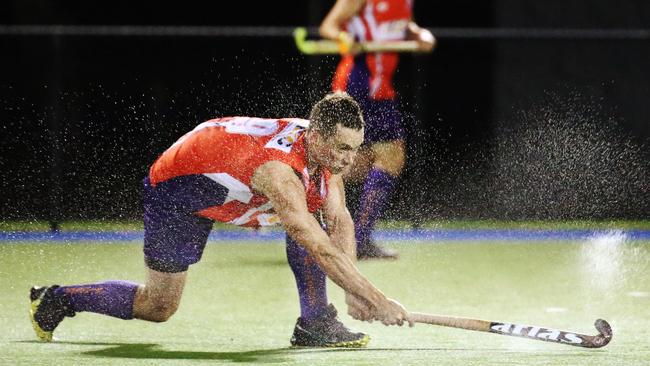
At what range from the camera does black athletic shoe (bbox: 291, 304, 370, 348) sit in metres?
5.46

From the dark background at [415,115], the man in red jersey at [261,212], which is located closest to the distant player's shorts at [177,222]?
the man in red jersey at [261,212]

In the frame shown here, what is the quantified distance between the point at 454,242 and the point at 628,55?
2.37 m

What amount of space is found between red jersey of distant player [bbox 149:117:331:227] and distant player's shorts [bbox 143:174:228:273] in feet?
0.13

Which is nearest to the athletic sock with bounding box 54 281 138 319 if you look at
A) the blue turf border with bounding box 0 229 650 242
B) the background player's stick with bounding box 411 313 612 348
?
the background player's stick with bounding box 411 313 612 348

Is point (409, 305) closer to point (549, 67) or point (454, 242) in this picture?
point (454, 242)

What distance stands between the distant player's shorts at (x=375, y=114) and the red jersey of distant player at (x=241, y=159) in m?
2.68

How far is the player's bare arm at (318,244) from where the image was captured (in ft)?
16.5

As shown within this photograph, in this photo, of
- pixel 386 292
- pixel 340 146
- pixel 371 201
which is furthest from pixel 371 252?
pixel 340 146

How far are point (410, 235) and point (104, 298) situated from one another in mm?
4421

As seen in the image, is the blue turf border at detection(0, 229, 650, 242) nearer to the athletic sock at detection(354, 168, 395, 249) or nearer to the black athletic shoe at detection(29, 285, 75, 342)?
the athletic sock at detection(354, 168, 395, 249)

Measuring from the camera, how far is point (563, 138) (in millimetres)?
10992

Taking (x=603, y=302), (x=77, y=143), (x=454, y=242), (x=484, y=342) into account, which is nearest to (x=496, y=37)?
(x=454, y=242)

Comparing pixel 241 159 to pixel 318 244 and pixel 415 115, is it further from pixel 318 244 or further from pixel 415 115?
pixel 415 115

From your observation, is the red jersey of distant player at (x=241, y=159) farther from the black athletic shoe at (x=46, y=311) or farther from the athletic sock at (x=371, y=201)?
the athletic sock at (x=371, y=201)
